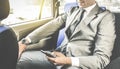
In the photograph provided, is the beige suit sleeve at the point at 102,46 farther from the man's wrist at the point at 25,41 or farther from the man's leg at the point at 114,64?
the man's wrist at the point at 25,41

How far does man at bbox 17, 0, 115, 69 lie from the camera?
2168 mm

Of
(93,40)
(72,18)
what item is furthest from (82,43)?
(72,18)

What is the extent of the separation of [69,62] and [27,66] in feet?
1.42

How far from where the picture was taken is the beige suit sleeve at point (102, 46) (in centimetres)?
215

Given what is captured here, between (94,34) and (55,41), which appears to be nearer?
(94,34)

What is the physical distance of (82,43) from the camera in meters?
2.40

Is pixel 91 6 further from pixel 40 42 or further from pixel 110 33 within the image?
A: pixel 40 42

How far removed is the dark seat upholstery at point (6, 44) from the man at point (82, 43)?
29.7 inches

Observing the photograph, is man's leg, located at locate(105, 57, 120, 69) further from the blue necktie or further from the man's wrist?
the man's wrist

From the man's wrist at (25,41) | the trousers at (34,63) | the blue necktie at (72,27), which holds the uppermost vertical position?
the blue necktie at (72,27)

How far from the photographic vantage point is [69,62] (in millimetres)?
2166

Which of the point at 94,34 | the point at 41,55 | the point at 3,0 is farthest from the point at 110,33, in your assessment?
the point at 3,0

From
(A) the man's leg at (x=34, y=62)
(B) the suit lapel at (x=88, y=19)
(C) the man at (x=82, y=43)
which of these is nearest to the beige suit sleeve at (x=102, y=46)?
(C) the man at (x=82, y=43)

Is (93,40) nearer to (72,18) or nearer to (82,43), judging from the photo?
(82,43)
